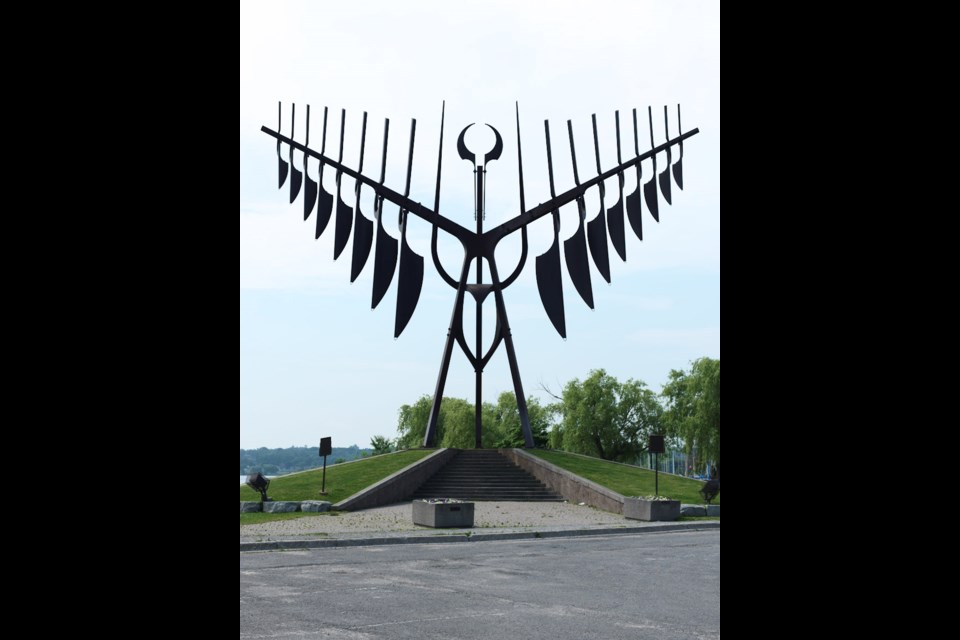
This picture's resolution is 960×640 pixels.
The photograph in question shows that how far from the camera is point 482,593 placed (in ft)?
33.2

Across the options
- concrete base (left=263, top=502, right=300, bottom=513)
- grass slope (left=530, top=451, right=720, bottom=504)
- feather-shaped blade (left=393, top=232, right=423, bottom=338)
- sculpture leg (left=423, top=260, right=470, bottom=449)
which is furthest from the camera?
sculpture leg (left=423, top=260, right=470, bottom=449)

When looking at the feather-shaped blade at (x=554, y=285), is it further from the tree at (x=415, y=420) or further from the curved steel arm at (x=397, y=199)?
the tree at (x=415, y=420)

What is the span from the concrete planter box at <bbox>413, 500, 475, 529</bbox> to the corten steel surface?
11670 mm

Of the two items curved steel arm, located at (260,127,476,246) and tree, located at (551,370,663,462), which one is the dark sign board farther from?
tree, located at (551,370,663,462)

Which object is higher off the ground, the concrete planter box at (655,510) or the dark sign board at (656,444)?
the dark sign board at (656,444)

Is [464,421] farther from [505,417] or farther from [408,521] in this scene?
[408,521]

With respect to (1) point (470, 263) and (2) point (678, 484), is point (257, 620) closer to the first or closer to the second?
(2) point (678, 484)

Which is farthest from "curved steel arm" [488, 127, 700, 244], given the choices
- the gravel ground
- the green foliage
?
the green foliage

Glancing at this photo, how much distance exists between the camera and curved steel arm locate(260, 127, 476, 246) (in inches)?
1142

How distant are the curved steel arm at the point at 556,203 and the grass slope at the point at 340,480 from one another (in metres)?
7.85

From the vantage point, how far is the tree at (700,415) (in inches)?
2084

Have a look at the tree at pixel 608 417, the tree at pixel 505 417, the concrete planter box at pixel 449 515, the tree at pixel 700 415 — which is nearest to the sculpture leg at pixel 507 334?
the concrete planter box at pixel 449 515
